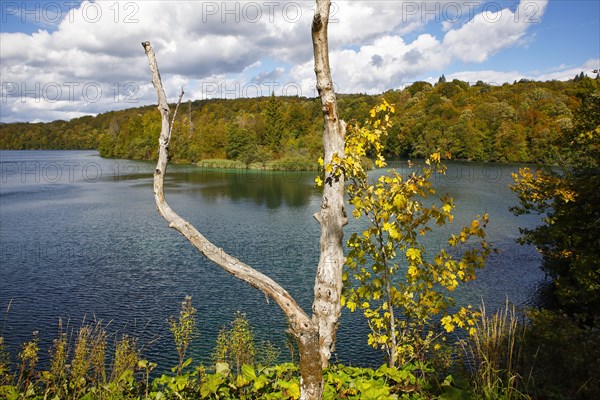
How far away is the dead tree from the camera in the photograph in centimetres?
344

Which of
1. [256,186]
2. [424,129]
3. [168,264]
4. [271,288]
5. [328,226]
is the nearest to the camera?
[271,288]

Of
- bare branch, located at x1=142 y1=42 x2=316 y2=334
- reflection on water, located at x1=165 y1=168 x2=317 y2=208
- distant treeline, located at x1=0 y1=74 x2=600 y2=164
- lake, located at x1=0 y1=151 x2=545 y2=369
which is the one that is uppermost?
distant treeline, located at x1=0 y1=74 x2=600 y2=164

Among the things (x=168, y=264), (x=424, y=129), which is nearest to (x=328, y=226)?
(x=168, y=264)

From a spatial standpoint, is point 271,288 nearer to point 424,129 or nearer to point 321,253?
point 321,253

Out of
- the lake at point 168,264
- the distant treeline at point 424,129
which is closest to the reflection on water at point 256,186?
the lake at point 168,264

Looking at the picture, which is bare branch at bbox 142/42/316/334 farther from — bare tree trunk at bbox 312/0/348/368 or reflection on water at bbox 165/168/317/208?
reflection on water at bbox 165/168/317/208

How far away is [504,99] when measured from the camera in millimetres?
77750

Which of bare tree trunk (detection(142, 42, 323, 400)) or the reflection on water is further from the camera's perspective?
the reflection on water

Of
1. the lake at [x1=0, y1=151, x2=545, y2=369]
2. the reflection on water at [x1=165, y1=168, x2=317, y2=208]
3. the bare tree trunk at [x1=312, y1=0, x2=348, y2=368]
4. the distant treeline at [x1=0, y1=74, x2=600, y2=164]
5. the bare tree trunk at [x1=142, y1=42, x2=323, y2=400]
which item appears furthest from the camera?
the distant treeline at [x1=0, y1=74, x2=600, y2=164]

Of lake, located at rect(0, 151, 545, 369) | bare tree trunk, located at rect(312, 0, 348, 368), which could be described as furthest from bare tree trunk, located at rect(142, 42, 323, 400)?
lake, located at rect(0, 151, 545, 369)

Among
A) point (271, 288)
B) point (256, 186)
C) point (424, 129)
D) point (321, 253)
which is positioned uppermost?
point (424, 129)

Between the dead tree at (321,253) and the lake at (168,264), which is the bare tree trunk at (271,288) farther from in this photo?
the lake at (168,264)

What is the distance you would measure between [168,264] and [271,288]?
1562 cm

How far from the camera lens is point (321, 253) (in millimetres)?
3814
